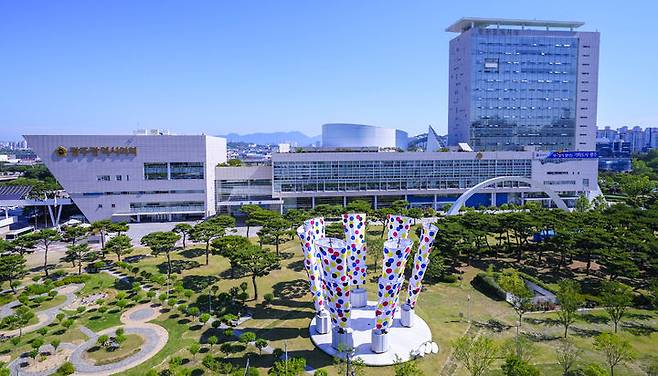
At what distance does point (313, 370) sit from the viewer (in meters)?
20.7

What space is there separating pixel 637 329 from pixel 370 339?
55.6ft

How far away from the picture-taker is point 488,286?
31688 millimetres

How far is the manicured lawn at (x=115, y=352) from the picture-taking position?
875 inches

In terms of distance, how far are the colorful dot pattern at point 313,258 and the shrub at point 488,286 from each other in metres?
14.1

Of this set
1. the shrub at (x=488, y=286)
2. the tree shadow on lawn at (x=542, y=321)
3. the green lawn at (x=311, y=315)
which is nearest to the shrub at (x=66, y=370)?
the green lawn at (x=311, y=315)

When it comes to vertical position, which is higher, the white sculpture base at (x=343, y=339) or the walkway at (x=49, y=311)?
the white sculpture base at (x=343, y=339)

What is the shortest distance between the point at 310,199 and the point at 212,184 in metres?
15.2

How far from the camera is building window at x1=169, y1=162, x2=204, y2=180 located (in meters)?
58.7

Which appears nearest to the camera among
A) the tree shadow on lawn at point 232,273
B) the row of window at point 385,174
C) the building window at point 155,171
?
the tree shadow on lawn at point 232,273

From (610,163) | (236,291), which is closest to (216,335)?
(236,291)

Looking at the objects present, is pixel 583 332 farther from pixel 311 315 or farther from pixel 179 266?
pixel 179 266

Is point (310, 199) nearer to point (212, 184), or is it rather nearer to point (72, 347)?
point (212, 184)

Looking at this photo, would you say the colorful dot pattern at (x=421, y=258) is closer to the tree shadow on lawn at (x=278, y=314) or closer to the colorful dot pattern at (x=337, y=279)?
the colorful dot pattern at (x=337, y=279)

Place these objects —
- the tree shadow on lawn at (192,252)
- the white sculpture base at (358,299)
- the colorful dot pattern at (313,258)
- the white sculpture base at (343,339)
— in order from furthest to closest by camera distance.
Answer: the tree shadow on lawn at (192,252), the white sculpture base at (358,299), the colorful dot pattern at (313,258), the white sculpture base at (343,339)
